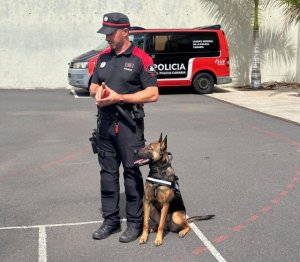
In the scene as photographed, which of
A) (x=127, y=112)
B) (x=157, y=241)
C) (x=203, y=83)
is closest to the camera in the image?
(x=127, y=112)

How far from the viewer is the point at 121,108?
4074mm

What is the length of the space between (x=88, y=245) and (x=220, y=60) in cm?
1264

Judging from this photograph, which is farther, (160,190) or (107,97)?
(160,190)

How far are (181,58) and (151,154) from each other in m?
11.8

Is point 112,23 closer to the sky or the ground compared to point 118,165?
closer to the sky

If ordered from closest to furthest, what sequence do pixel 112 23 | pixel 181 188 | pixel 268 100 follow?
pixel 112 23, pixel 181 188, pixel 268 100

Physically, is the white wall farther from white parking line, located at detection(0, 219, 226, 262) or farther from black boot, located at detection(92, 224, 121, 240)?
black boot, located at detection(92, 224, 121, 240)

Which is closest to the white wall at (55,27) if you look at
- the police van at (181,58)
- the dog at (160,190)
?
the police van at (181,58)

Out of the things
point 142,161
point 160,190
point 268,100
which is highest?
point 142,161

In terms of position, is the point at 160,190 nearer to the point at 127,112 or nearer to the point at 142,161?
the point at 142,161

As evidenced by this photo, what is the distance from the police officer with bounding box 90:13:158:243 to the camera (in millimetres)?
4023

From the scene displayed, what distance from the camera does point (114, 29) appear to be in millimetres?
3996

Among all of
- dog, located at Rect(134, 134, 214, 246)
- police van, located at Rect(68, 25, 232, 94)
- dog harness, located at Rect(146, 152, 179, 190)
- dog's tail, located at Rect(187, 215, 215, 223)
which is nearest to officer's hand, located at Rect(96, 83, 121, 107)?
dog, located at Rect(134, 134, 214, 246)

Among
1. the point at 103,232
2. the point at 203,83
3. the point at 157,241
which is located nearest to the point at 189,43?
the point at 203,83
